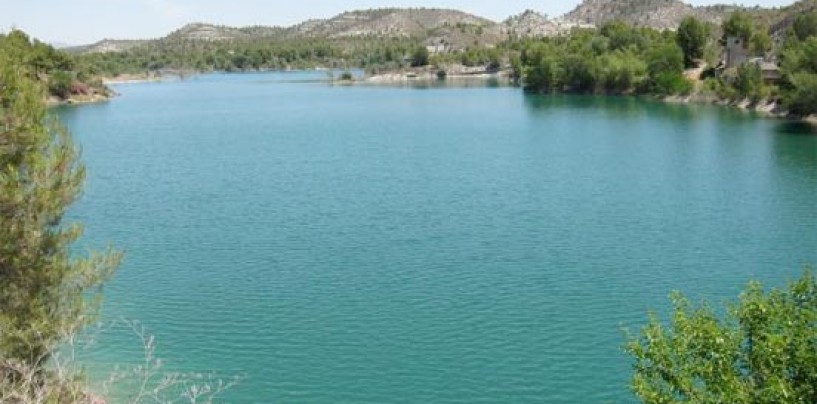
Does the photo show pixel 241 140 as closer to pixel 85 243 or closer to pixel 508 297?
pixel 85 243

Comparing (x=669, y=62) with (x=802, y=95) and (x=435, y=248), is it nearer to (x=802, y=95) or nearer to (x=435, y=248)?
(x=802, y=95)

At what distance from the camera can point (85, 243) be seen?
128 feet

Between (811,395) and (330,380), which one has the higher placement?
(811,395)

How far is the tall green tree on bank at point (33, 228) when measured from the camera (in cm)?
1755

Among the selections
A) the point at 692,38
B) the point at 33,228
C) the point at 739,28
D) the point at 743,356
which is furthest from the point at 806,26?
the point at 33,228

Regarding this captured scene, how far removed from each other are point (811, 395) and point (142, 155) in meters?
65.1

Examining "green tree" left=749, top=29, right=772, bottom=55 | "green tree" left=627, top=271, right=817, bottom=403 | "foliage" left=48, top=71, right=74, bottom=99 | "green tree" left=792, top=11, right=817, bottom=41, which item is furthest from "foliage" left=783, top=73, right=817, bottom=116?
"foliage" left=48, top=71, right=74, bottom=99

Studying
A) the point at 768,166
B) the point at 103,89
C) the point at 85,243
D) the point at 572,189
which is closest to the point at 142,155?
the point at 85,243

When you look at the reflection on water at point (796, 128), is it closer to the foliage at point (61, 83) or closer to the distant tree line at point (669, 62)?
the distant tree line at point (669, 62)

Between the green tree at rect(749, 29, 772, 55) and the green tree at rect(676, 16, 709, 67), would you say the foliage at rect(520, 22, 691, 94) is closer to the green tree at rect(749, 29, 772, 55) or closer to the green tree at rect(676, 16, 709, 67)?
the green tree at rect(676, 16, 709, 67)

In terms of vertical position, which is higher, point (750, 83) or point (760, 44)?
point (760, 44)

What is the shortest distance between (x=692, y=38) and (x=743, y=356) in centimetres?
11674

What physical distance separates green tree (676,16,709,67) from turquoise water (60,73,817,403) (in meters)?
46.1

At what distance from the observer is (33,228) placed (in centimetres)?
1798
